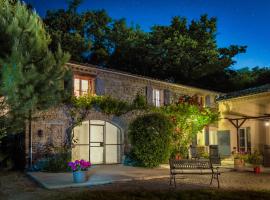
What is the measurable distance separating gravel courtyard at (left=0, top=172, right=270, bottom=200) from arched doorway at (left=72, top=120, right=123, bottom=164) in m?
4.76

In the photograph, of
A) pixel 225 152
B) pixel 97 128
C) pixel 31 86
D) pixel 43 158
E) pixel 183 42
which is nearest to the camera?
pixel 31 86

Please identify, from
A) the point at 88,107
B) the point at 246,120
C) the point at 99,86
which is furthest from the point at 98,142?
the point at 246,120

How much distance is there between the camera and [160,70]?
1277 inches

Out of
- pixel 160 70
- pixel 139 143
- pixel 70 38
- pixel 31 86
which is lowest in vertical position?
pixel 139 143

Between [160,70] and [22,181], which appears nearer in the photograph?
[22,181]

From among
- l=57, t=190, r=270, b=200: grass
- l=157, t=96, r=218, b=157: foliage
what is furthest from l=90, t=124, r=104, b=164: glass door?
l=57, t=190, r=270, b=200: grass

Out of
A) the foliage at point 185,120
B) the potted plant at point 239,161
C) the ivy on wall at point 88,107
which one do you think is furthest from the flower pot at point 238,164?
the ivy on wall at point 88,107

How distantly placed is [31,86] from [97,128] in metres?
8.78

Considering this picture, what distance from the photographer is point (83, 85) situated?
17.3 m

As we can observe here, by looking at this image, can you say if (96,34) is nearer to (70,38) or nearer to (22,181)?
(70,38)

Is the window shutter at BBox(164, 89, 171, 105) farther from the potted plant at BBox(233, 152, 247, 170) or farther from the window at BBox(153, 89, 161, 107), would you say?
the potted plant at BBox(233, 152, 247, 170)

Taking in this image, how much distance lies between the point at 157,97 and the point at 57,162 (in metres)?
8.94

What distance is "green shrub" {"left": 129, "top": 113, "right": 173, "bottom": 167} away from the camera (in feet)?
50.6

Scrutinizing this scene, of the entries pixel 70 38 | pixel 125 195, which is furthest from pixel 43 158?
pixel 70 38
